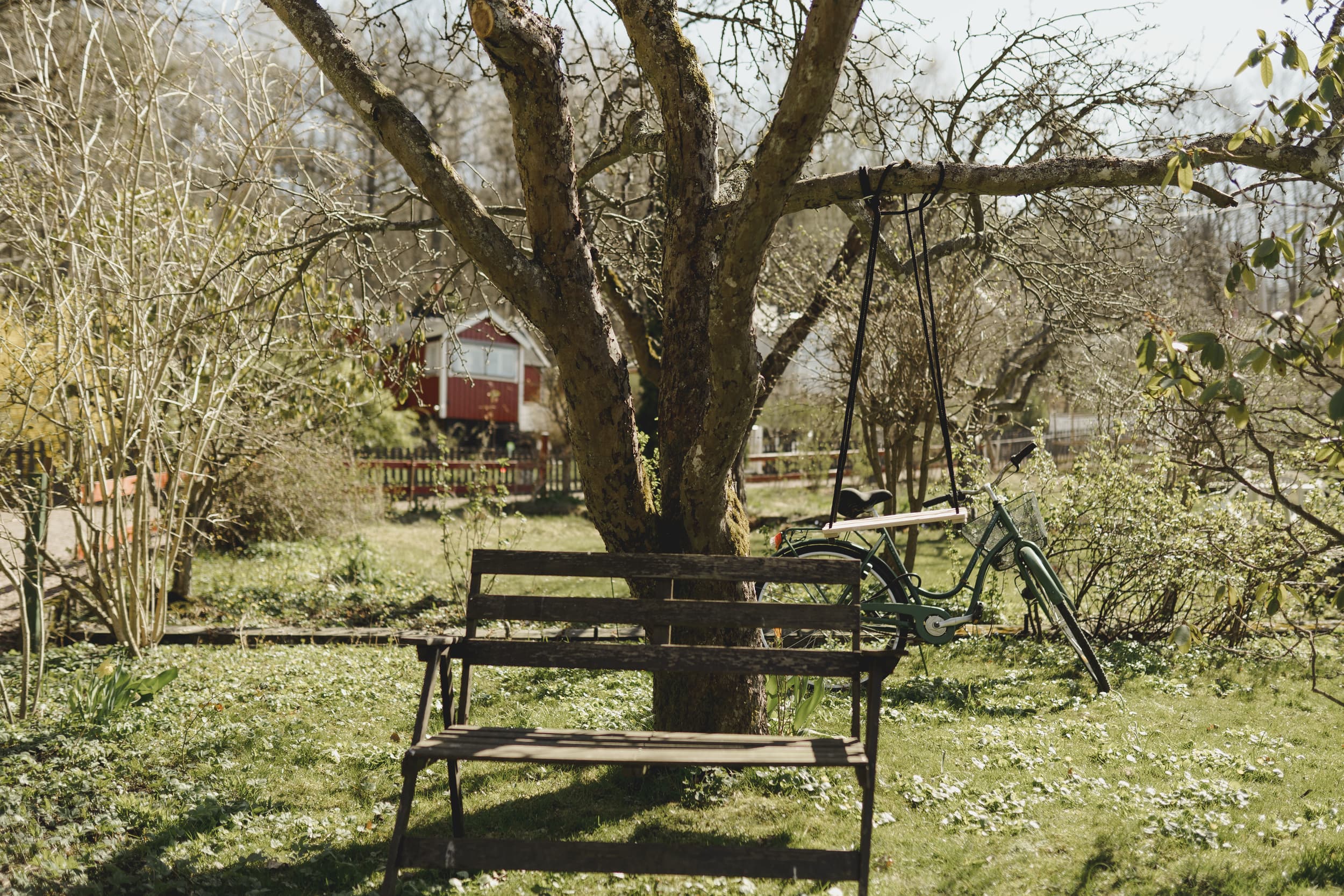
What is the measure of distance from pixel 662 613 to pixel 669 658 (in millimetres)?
257

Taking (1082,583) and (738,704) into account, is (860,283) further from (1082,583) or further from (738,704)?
(738,704)

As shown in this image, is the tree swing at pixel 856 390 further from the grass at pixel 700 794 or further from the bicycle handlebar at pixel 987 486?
the grass at pixel 700 794

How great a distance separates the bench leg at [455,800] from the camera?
3650 millimetres

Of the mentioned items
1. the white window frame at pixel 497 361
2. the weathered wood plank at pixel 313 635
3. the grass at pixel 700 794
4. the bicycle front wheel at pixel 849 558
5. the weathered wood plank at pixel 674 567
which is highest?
the white window frame at pixel 497 361

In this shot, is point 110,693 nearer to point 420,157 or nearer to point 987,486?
point 420,157

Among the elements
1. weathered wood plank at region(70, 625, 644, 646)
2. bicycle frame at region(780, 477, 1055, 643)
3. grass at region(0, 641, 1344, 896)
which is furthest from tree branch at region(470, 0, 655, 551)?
weathered wood plank at region(70, 625, 644, 646)

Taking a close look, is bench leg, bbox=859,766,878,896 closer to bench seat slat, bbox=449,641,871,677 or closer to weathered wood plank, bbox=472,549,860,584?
bench seat slat, bbox=449,641,871,677

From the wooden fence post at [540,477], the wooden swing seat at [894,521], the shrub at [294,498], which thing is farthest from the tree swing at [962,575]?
the wooden fence post at [540,477]

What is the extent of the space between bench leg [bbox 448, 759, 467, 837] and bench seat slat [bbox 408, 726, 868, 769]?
18cm

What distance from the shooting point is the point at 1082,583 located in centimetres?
748

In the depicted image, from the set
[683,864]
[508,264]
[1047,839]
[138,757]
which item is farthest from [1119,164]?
[138,757]

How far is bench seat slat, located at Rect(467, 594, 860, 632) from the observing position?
12.2 feet

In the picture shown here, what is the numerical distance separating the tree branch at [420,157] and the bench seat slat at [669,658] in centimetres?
130

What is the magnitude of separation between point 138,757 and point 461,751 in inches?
86.7
